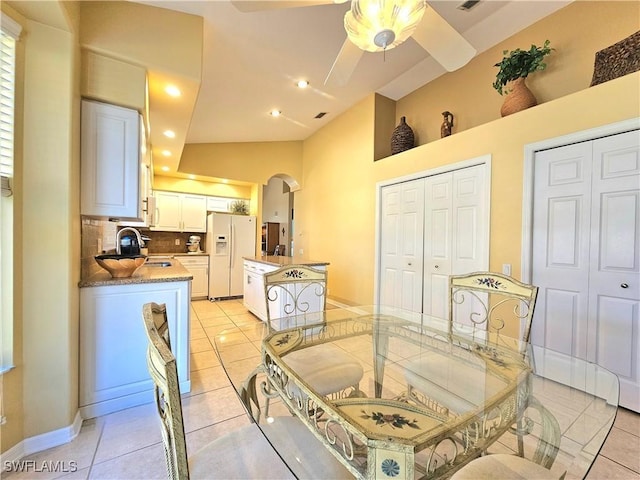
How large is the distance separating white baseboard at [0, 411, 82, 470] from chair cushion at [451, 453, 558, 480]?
2.06 m

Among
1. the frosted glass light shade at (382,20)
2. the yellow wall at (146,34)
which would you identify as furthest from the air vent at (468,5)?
the yellow wall at (146,34)

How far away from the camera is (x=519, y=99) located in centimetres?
257

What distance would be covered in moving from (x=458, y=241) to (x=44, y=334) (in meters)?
3.47

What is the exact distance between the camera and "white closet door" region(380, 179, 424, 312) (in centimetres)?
345

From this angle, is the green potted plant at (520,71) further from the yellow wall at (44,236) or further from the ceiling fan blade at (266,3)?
the yellow wall at (44,236)

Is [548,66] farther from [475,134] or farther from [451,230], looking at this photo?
[451,230]

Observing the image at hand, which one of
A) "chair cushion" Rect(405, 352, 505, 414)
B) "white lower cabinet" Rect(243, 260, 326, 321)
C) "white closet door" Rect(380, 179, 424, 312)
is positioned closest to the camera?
"chair cushion" Rect(405, 352, 505, 414)

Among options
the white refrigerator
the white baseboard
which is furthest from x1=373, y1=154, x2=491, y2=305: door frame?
the white baseboard

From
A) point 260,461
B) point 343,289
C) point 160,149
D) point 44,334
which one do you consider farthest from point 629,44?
point 160,149

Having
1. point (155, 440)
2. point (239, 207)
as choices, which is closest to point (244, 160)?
point (239, 207)

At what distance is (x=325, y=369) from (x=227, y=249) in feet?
Answer: 14.0

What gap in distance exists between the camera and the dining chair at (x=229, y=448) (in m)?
0.63

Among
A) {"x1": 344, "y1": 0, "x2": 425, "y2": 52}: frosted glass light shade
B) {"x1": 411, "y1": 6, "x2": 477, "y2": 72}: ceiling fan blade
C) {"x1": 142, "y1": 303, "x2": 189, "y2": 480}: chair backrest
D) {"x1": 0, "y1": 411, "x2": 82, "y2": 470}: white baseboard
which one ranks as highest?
{"x1": 411, "y1": 6, "x2": 477, "y2": 72}: ceiling fan blade

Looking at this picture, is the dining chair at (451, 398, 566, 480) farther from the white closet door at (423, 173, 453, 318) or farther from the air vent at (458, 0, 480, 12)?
the air vent at (458, 0, 480, 12)
